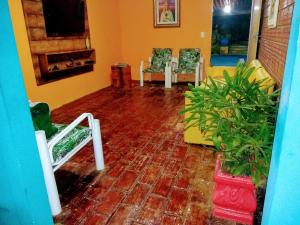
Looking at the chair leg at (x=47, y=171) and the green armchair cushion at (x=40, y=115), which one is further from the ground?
the green armchair cushion at (x=40, y=115)

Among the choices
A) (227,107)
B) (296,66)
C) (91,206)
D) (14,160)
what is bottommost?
(91,206)

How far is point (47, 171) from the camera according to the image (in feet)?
5.01

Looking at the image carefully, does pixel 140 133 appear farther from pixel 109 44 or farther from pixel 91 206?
pixel 109 44

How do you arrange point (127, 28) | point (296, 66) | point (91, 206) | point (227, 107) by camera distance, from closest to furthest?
Answer: point (296, 66) → point (227, 107) → point (91, 206) → point (127, 28)

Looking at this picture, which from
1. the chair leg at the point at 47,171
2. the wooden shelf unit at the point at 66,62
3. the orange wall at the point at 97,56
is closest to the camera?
the chair leg at the point at 47,171

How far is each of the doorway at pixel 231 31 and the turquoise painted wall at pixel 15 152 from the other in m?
10.9

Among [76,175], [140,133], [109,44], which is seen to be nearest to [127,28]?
[109,44]

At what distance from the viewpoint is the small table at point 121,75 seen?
5262mm

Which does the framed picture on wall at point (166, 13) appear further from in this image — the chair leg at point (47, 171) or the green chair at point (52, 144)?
the chair leg at point (47, 171)

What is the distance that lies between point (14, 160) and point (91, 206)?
810mm

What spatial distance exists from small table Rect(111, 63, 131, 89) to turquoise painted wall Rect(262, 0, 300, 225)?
15.3ft

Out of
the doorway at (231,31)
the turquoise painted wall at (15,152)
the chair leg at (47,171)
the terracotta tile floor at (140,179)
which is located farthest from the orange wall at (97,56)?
the doorway at (231,31)

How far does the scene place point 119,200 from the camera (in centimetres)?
176

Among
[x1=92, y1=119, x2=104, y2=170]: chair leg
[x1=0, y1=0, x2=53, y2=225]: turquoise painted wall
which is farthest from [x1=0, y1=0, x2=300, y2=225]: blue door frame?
[x1=92, y1=119, x2=104, y2=170]: chair leg
